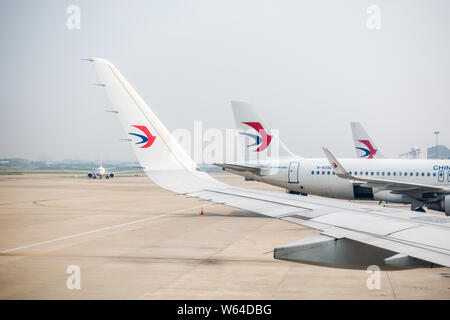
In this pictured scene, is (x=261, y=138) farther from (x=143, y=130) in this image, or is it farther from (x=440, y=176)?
(x=143, y=130)

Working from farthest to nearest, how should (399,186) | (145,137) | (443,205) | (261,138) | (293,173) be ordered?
(261,138), (293,173), (399,186), (443,205), (145,137)

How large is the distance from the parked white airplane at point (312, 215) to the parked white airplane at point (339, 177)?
16153mm

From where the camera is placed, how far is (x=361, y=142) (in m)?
51.6

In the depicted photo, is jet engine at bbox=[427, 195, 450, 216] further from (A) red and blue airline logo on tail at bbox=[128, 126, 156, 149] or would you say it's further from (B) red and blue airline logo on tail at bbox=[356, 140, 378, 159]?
(B) red and blue airline logo on tail at bbox=[356, 140, 378, 159]

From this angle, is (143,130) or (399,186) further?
(399,186)

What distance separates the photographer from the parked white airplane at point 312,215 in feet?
16.2

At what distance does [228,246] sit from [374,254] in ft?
34.7

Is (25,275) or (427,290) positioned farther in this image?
(25,275)

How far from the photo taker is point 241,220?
23406 mm

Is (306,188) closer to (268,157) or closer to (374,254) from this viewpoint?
(268,157)

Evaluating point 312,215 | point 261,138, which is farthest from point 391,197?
point 312,215

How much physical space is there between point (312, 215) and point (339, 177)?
18.0 m

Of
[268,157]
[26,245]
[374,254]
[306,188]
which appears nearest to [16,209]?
[26,245]

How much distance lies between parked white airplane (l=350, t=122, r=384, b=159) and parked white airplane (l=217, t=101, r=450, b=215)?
24400 mm
